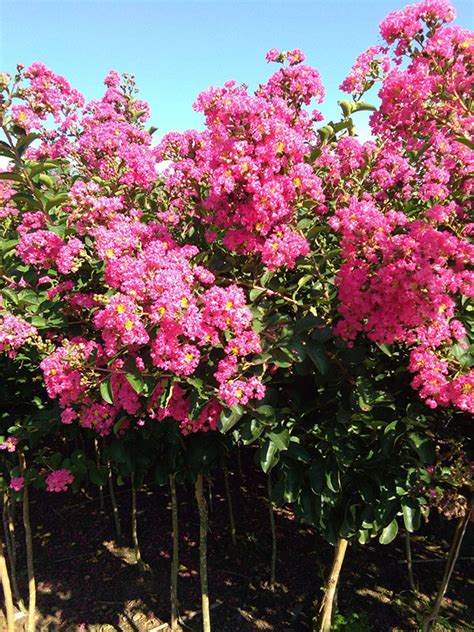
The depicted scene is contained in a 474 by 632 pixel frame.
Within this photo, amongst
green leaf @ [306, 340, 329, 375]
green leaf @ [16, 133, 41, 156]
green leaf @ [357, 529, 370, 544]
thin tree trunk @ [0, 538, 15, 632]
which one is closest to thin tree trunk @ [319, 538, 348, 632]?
green leaf @ [357, 529, 370, 544]

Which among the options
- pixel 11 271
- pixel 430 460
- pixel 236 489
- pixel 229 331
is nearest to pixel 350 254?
pixel 229 331

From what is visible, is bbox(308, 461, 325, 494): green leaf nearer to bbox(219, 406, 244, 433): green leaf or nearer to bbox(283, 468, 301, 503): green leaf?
bbox(283, 468, 301, 503): green leaf

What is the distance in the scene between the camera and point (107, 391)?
1548 mm

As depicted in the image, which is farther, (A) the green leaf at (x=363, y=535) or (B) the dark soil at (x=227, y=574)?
(B) the dark soil at (x=227, y=574)

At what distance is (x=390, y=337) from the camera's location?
4.76ft

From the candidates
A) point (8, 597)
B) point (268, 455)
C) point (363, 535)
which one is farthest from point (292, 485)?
point (8, 597)

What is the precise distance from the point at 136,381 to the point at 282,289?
1.89 feet

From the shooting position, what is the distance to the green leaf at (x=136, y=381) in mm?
1476

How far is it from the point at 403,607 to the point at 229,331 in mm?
2259

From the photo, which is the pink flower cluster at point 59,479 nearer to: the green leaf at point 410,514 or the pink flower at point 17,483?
the pink flower at point 17,483

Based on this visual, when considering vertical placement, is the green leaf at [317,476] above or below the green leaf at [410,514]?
above

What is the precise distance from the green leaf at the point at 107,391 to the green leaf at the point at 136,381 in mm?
94

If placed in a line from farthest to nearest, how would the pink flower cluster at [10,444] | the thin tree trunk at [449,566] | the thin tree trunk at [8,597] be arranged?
the thin tree trunk at [8,597] < the thin tree trunk at [449,566] < the pink flower cluster at [10,444]

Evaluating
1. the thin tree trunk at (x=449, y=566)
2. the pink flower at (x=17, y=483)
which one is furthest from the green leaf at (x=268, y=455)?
the pink flower at (x=17, y=483)
